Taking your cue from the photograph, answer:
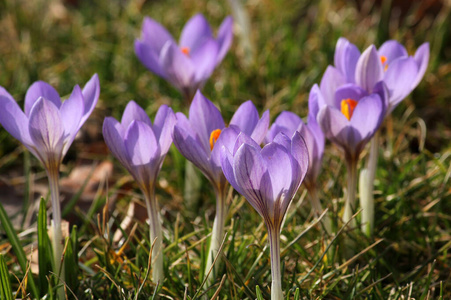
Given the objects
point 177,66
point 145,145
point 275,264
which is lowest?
point 275,264

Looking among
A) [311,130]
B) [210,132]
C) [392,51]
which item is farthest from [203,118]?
[392,51]

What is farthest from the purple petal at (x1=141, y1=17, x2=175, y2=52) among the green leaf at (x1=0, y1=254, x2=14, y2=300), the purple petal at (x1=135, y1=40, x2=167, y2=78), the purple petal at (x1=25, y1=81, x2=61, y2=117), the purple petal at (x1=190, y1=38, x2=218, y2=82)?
the green leaf at (x1=0, y1=254, x2=14, y2=300)

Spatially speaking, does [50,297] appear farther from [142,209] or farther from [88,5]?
[88,5]

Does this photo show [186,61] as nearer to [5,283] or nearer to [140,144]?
[140,144]

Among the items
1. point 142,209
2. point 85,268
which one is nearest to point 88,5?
point 142,209

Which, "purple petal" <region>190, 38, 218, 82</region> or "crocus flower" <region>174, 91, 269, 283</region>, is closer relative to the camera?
"crocus flower" <region>174, 91, 269, 283</region>

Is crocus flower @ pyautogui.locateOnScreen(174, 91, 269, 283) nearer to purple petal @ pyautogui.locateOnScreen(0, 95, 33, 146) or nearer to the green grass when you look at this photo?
the green grass
